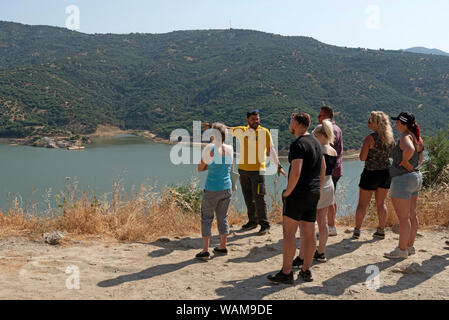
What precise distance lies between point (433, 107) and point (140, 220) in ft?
286

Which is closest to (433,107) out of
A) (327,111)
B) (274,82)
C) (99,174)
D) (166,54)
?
(274,82)

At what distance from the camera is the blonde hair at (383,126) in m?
3.98

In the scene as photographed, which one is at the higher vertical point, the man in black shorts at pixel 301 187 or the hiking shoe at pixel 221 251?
the man in black shorts at pixel 301 187

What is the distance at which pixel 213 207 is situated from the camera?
3662 mm

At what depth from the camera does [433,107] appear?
78750 millimetres

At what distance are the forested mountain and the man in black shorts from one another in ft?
158

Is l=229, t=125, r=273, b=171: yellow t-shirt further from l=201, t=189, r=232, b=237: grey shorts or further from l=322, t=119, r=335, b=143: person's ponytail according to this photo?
l=322, t=119, r=335, b=143: person's ponytail

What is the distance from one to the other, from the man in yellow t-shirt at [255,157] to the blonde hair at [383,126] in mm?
1112

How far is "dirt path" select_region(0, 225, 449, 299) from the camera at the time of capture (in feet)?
9.41

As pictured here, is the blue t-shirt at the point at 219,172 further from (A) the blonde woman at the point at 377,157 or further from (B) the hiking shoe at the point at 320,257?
(A) the blonde woman at the point at 377,157

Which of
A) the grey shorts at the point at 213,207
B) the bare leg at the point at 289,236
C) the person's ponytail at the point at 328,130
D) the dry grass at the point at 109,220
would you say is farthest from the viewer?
the dry grass at the point at 109,220

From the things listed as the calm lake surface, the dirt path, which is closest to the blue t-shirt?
the dirt path

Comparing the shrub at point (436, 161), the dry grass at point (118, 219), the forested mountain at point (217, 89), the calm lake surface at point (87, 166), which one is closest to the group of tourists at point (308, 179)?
the dry grass at point (118, 219)
